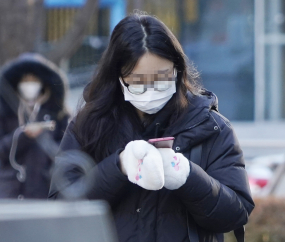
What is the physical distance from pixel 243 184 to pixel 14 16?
4.08 meters

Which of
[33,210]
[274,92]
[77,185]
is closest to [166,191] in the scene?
[77,185]

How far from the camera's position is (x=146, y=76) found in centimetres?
237

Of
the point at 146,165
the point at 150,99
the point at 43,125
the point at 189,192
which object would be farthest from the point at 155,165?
the point at 43,125

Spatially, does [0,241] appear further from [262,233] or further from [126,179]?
[262,233]

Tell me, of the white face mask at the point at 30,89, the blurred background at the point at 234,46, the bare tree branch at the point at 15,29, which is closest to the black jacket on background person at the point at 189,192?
the white face mask at the point at 30,89

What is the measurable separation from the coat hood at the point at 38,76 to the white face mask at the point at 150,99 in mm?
1985

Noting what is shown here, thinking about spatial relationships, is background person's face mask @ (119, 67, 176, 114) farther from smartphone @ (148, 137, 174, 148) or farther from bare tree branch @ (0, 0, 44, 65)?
bare tree branch @ (0, 0, 44, 65)

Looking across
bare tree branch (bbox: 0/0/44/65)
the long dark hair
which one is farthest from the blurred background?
the long dark hair

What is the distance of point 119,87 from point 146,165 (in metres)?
0.50

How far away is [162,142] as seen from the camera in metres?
2.16

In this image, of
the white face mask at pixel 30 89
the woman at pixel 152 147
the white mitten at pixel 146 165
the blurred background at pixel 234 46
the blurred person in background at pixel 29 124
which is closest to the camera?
the white mitten at pixel 146 165

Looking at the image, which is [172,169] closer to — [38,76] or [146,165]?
[146,165]

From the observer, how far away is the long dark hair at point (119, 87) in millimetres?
2389

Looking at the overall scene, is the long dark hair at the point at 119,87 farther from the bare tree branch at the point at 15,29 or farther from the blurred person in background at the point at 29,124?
the bare tree branch at the point at 15,29
